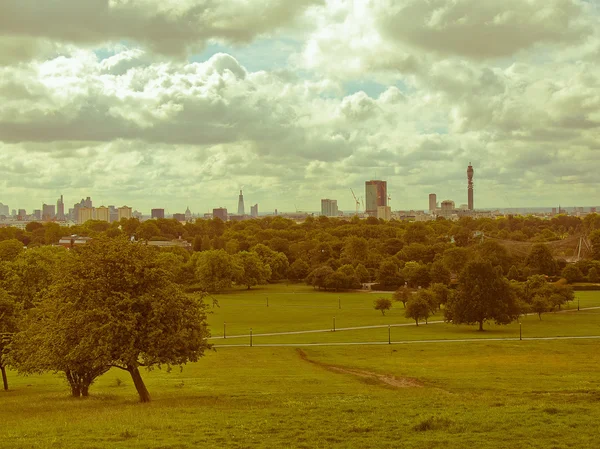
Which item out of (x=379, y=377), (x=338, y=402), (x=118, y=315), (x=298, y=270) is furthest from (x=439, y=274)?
(x=118, y=315)

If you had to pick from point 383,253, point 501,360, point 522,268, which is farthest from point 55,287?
point 383,253

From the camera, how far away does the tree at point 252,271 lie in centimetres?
12794

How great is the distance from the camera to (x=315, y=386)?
3375cm

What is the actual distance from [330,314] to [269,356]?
36143mm

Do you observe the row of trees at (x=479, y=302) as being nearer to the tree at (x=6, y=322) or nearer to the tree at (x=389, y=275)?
the tree at (x=389, y=275)

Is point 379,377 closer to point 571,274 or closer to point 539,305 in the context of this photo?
point 539,305

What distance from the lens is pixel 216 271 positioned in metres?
124

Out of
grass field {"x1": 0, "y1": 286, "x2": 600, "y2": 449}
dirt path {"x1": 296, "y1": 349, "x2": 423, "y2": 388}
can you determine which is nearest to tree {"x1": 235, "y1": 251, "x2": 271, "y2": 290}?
grass field {"x1": 0, "y1": 286, "x2": 600, "y2": 449}

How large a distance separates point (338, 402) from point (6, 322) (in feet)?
68.5

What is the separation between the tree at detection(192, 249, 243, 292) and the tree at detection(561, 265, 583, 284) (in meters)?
60.5

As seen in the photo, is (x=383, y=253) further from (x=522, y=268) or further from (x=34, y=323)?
(x=34, y=323)

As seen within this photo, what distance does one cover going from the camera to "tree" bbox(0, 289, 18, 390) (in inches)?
1393

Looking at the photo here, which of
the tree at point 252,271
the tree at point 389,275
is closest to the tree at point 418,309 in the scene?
the tree at point 389,275

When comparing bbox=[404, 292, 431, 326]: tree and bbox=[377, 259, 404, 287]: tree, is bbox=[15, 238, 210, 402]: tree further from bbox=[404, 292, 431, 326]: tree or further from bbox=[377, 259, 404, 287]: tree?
bbox=[377, 259, 404, 287]: tree
